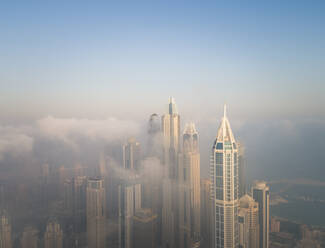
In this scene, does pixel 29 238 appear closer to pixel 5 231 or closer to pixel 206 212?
pixel 5 231

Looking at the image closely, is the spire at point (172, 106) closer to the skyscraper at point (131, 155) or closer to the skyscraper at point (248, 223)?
the skyscraper at point (131, 155)

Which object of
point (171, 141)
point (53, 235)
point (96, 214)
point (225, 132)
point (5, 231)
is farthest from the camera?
point (171, 141)

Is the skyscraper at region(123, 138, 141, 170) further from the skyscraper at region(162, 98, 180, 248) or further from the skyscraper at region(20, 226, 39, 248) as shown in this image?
the skyscraper at region(20, 226, 39, 248)

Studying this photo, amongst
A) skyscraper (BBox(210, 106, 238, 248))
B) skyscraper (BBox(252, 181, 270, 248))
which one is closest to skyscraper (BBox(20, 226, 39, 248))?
skyscraper (BBox(210, 106, 238, 248))

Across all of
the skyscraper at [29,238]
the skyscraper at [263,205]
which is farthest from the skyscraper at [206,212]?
the skyscraper at [29,238]

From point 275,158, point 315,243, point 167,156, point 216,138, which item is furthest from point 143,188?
point 315,243

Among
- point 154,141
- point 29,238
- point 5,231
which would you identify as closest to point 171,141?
point 154,141
